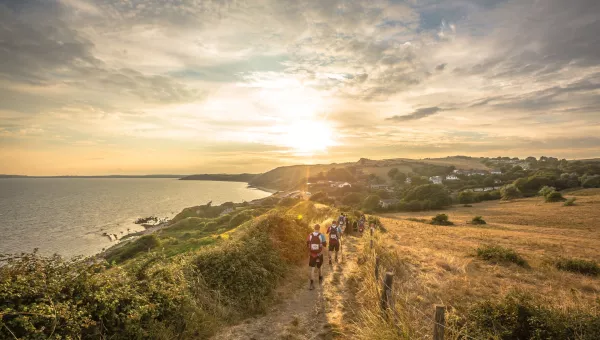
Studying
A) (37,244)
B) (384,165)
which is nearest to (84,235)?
(37,244)

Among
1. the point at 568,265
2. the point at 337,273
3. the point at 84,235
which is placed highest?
the point at 337,273

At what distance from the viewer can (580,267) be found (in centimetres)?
1539

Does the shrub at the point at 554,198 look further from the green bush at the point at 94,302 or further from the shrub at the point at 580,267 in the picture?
the green bush at the point at 94,302

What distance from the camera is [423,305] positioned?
9070 mm

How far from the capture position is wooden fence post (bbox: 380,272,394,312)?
7102mm

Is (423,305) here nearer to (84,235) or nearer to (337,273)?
(337,273)

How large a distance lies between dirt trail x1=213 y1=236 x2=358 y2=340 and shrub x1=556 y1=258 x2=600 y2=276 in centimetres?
1341

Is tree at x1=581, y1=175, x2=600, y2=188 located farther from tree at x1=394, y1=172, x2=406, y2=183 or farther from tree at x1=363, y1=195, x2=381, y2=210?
tree at x1=394, y1=172, x2=406, y2=183

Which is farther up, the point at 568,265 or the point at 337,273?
the point at 337,273

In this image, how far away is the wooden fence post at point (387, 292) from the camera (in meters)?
7.10

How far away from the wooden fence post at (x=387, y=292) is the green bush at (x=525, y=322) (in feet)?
5.75

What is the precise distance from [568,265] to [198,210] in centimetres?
7607

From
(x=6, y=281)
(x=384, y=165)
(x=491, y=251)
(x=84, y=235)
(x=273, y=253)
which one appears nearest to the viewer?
(x=6, y=281)

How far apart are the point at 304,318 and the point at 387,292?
3127mm
